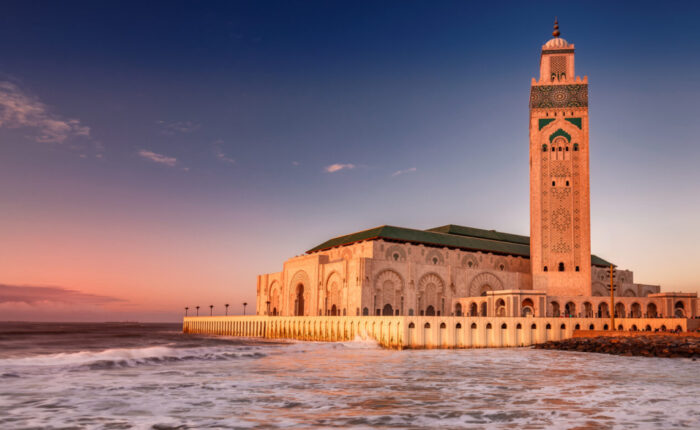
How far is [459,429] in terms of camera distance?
46.9 feet

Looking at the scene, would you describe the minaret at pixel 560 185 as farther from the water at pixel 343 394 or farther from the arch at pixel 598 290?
the water at pixel 343 394

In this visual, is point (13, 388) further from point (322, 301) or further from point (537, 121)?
Result: point (537, 121)

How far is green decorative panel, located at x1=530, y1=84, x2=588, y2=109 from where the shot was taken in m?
70.6

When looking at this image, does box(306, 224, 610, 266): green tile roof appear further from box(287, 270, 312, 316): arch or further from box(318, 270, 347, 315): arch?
box(287, 270, 312, 316): arch

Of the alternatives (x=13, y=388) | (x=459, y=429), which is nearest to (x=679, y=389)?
(x=459, y=429)

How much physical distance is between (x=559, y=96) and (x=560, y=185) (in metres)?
11.1

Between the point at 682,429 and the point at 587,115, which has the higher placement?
the point at 587,115

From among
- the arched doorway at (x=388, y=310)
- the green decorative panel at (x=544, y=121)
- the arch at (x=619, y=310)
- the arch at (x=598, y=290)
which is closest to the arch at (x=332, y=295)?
the arched doorway at (x=388, y=310)

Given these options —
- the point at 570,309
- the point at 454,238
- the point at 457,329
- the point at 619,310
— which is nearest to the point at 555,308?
the point at 570,309

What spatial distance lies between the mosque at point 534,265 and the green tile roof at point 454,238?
275 mm

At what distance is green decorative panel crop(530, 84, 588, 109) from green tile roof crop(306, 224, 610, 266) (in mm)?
19728

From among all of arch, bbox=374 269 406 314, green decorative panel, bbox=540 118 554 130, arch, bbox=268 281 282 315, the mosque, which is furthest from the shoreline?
arch, bbox=268 281 282 315

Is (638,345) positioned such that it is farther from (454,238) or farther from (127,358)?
(454,238)

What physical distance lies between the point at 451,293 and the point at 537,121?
77.4ft
